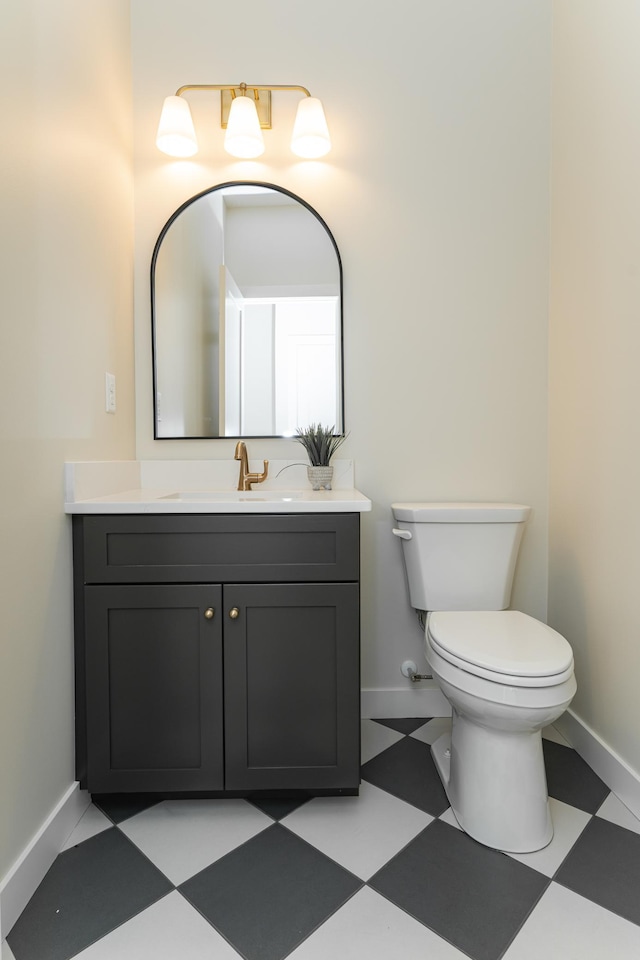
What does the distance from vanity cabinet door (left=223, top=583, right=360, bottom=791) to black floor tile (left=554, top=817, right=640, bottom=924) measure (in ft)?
1.83

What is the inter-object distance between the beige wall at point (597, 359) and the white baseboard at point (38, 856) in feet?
4.73

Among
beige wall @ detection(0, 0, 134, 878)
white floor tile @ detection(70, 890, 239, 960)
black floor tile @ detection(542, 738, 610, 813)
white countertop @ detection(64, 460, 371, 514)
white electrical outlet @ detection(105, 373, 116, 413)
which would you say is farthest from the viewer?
white electrical outlet @ detection(105, 373, 116, 413)

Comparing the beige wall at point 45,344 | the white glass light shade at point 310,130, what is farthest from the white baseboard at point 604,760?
the white glass light shade at point 310,130

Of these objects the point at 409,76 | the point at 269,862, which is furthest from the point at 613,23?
the point at 269,862

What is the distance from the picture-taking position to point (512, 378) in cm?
185

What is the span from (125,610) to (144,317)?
1068mm

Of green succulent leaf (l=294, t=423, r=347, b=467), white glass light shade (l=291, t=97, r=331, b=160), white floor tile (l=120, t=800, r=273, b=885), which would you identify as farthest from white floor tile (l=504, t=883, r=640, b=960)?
white glass light shade (l=291, t=97, r=331, b=160)

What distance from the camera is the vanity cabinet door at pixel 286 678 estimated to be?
1307mm

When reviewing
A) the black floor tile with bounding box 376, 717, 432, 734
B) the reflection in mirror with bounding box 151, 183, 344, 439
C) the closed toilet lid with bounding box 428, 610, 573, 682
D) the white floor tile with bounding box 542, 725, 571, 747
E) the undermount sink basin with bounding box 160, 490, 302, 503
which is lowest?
the black floor tile with bounding box 376, 717, 432, 734

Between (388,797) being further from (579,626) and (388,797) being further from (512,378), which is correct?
(512,378)

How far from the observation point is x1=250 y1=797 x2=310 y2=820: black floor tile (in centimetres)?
135

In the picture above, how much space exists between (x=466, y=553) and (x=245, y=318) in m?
1.10

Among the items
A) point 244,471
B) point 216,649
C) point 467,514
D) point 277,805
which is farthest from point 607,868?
point 244,471

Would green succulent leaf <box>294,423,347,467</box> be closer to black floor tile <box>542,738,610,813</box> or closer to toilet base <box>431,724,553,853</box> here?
toilet base <box>431,724,553,853</box>
